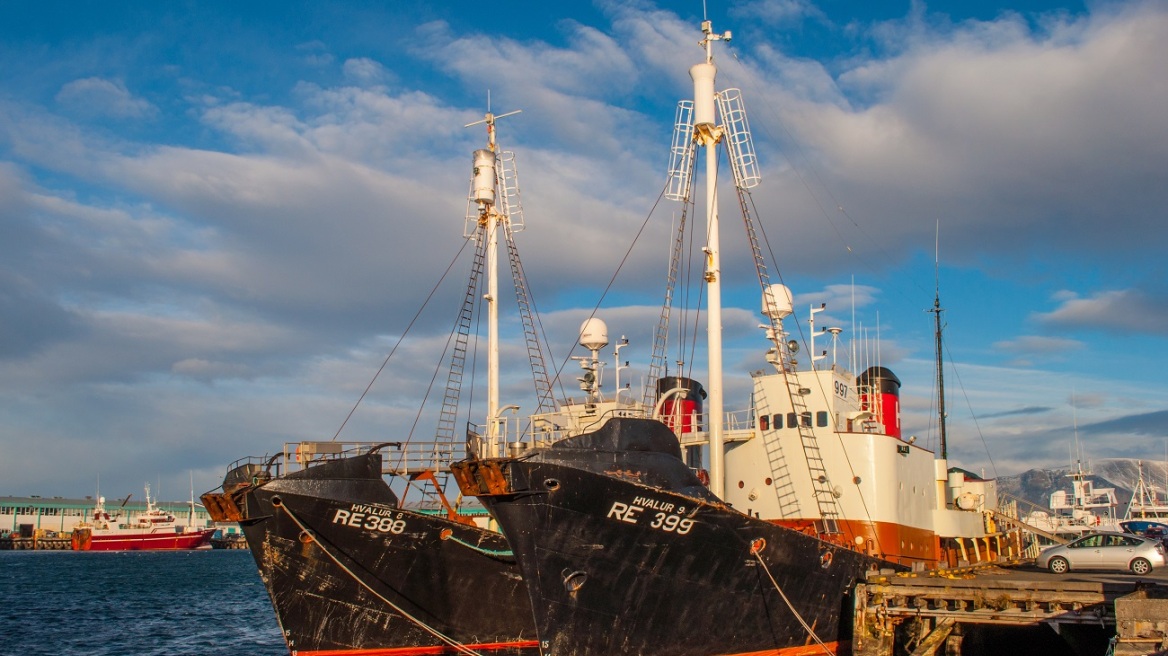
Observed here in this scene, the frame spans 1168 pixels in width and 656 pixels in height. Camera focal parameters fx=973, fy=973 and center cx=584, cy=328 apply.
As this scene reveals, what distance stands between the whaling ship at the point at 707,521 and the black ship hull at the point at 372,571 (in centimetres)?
529

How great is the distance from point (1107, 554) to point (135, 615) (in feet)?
141

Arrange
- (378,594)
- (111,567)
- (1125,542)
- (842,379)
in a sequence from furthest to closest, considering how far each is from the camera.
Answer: (111,567) < (842,379) < (1125,542) < (378,594)

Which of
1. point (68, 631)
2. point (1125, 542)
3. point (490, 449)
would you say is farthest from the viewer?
point (68, 631)

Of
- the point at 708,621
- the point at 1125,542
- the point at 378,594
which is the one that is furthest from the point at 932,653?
the point at 378,594

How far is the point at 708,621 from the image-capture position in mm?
21031

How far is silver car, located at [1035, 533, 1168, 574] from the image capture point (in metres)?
26.6

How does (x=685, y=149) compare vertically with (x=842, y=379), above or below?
above

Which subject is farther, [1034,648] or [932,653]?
[1034,648]

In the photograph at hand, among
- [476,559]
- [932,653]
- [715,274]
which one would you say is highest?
[715,274]

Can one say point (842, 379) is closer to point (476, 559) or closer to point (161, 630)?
point (476, 559)

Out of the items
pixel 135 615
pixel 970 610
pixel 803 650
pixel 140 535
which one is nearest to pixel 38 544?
pixel 140 535

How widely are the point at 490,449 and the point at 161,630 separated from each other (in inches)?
1049

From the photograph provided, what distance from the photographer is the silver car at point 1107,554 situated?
26.6m

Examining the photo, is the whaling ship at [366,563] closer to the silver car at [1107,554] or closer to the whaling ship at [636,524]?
the whaling ship at [636,524]
